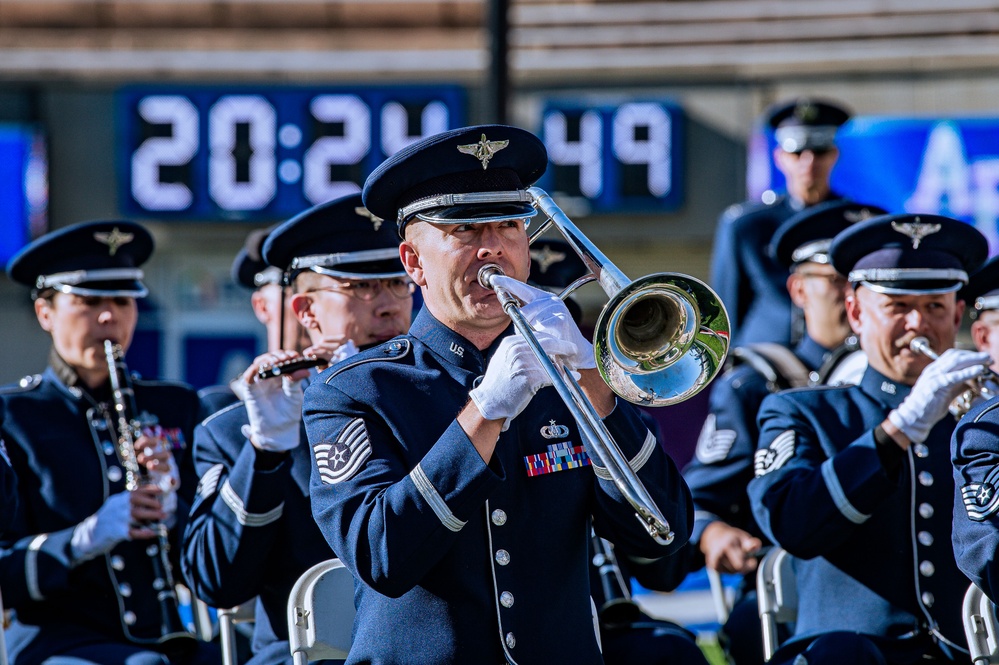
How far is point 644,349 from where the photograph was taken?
3078 millimetres

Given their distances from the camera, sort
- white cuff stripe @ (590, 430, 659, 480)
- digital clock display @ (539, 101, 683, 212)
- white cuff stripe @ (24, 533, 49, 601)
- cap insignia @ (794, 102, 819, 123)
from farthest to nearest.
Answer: digital clock display @ (539, 101, 683, 212)
cap insignia @ (794, 102, 819, 123)
white cuff stripe @ (24, 533, 49, 601)
white cuff stripe @ (590, 430, 659, 480)

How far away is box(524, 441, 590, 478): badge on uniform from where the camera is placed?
3285 millimetres

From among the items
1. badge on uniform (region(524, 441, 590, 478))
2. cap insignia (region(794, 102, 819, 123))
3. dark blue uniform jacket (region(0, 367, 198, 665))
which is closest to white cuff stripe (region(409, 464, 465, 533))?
badge on uniform (region(524, 441, 590, 478))

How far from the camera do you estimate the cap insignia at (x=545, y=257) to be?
17.7 feet

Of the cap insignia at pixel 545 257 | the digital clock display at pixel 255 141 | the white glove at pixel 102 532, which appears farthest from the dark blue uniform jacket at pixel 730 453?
the digital clock display at pixel 255 141

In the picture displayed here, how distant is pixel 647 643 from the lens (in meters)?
4.33

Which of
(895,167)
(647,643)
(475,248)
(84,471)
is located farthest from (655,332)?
(895,167)

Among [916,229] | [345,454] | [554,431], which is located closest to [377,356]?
[345,454]

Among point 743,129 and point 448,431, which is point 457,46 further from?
point 448,431

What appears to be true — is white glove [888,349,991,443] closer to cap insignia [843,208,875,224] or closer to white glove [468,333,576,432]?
white glove [468,333,576,432]

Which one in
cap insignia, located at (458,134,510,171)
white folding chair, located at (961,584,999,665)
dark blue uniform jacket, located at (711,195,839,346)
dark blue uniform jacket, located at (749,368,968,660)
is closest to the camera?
cap insignia, located at (458,134,510,171)

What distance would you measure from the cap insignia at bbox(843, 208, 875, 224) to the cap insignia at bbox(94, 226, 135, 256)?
8.83 ft

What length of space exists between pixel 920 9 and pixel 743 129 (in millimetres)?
1745

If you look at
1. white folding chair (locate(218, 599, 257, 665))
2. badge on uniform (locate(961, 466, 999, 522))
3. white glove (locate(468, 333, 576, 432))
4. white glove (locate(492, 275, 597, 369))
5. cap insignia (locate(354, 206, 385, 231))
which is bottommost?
white folding chair (locate(218, 599, 257, 665))
